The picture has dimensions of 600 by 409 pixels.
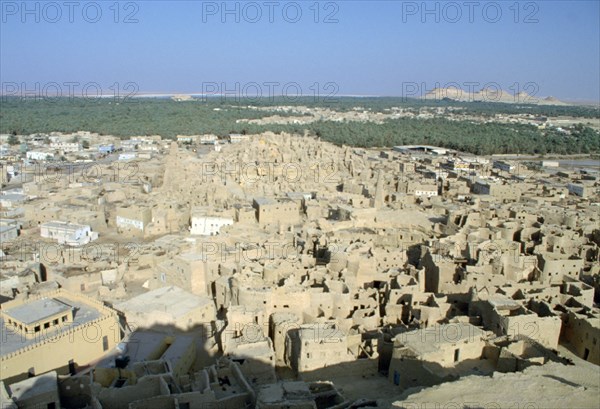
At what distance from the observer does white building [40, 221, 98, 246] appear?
115ft

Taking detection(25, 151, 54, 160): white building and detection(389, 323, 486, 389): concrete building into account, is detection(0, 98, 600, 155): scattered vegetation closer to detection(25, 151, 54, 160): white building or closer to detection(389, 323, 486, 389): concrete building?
detection(25, 151, 54, 160): white building

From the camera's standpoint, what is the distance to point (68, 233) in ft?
116

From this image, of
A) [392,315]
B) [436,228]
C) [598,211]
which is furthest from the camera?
[598,211]

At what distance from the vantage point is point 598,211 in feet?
137

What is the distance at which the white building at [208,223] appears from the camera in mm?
35219

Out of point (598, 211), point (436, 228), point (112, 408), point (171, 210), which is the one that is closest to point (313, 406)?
point (112, 408)

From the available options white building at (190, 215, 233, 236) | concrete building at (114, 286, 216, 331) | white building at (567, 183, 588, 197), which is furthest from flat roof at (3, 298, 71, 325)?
white building at (567, 183, 588, 197)

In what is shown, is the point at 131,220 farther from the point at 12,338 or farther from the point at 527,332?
the point at 527,332

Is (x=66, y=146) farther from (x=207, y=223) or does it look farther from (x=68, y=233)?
(x=207, y=223)

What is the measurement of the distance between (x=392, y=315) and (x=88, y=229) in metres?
22.5

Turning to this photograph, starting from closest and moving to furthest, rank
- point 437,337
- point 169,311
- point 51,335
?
point 51,335 → point 437,337 → point 169,311

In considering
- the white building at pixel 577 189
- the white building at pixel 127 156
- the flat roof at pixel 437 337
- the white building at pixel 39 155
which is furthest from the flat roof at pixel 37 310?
the white building at pixel 39 155

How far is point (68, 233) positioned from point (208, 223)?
8819 mm

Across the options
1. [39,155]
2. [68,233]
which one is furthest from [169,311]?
[39,155]
